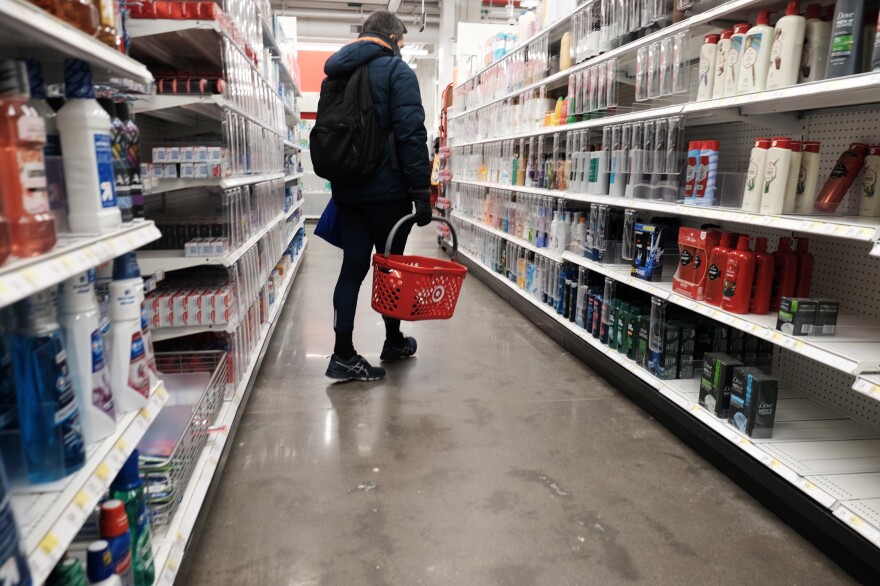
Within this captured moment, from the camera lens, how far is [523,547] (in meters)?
2.05

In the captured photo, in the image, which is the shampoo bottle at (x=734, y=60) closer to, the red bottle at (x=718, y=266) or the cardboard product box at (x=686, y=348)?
the red bottle at (x=718, y=266)

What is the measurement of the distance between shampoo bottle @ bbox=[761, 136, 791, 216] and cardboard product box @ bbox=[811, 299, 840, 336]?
0.37 m

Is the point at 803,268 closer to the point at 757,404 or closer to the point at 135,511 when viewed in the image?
the point at 757,404

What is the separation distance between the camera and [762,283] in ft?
8.25

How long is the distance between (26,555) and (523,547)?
153 centimetres

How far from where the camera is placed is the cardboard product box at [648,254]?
10.6ft

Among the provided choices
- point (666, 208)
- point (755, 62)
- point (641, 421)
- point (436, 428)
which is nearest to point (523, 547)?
point (436, 428)

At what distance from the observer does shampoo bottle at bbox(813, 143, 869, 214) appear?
2.28 metres

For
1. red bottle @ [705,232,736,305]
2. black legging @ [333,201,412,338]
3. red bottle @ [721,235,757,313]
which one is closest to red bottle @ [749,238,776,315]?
red bottle @ [721,235,757,313]

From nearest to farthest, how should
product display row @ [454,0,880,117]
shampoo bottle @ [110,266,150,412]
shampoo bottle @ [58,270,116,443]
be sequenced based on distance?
shampoo bottle @ [58,270,116,443] < shampoo bottle @ [110,266,150,412] < product display row @ [454,0,880,117]

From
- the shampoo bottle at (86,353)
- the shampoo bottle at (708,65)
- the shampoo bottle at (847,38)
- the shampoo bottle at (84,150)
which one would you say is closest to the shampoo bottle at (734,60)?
the shampoo bottle at (708,65)

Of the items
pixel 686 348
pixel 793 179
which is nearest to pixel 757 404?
pixel 686 348

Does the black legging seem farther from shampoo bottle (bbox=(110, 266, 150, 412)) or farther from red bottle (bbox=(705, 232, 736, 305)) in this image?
shampoo bottle (bbox=(110, 266, 150, 412))

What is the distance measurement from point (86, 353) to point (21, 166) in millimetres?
379
